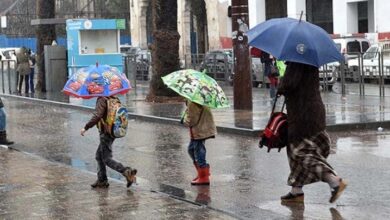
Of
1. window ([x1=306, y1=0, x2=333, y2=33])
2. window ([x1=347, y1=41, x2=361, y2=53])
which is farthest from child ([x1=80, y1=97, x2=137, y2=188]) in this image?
window ([x1=306, y1=0, x2=333, y2=33])

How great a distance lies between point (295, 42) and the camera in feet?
24.6

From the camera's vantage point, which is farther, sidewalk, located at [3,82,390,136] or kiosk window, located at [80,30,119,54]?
kiosk window, located at [80,30,119,54]

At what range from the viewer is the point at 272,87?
804 inches

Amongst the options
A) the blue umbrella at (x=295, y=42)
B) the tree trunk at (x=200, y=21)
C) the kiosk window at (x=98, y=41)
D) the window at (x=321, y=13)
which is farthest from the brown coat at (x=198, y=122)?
the tree trunk at (x=200, y=21)

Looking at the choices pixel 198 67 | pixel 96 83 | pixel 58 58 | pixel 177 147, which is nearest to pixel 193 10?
pixel 198 67

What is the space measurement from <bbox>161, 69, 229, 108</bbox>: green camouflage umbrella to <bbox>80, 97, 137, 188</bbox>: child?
841 mm

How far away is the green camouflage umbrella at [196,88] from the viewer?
27.9ft

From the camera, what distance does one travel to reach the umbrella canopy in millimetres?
8781

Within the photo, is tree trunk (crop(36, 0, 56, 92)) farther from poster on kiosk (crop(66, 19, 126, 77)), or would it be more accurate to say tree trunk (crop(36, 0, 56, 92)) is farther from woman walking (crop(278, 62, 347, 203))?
woman walking (crop(278, 62, 347, 203))

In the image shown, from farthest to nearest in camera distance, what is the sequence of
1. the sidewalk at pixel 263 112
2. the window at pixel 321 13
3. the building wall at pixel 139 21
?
the building wall at pixel 139 21 → the window at pixel 321 13 → the sidewalk at pixel 263 112

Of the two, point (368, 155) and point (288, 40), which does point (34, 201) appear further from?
point (368, 155)

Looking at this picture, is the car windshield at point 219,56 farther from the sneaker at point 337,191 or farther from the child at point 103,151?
the sneaker at point 337,191

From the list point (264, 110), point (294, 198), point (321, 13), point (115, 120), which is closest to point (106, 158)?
point (115, 120)

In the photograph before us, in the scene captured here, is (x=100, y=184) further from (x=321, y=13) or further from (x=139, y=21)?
(x=139, y=21)
